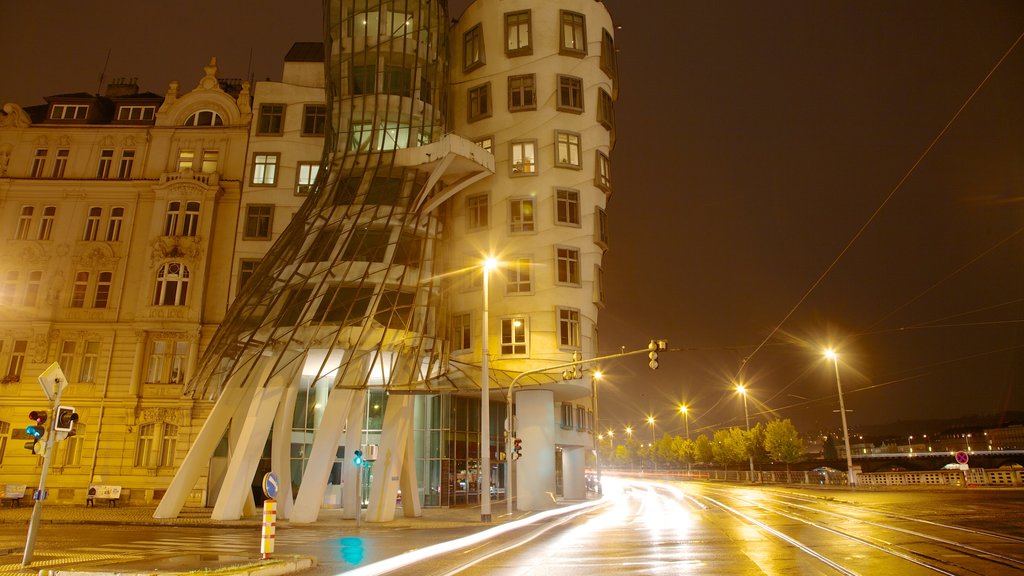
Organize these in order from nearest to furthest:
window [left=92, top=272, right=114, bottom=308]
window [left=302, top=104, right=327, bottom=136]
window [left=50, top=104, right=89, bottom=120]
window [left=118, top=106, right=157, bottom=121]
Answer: window [left=92, top=272, right=114, bottom=308], window [left=302, top=104, right=327, bottom=136], window [left=50, top=104, right=89, bottom=120], window [left=118, top=106, right=157, bottom=121]

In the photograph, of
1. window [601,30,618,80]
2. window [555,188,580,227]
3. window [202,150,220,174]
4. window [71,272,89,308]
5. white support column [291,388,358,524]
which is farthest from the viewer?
window [601,30,618,80]

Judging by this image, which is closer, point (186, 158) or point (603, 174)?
point (603, 174)

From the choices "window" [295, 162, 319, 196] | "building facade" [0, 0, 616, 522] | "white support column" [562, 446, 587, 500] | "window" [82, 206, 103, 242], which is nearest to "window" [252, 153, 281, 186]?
"building facade" [0, 0, 616, 522]

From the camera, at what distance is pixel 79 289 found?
39906mm

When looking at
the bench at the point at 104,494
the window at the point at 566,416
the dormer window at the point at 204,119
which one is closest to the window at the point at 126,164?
the dormer window at the point at 204,119

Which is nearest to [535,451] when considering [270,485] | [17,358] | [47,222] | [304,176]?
[304,176]

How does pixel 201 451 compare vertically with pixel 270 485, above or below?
above

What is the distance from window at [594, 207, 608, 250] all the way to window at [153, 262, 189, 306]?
25633 millimetres

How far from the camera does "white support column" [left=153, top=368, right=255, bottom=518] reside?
26.9 meters

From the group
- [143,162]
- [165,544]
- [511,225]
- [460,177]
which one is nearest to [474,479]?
[511,225]

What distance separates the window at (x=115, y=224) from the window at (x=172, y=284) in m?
4.30

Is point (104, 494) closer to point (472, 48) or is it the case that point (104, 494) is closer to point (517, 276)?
point (517, 276)

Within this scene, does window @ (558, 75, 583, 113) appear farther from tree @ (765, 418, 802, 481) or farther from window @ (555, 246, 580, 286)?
tree @ (765, 418, 802, 481)

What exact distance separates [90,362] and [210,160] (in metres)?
14.7
